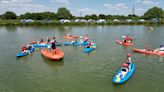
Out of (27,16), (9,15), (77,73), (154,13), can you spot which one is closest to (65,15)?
(27,16)

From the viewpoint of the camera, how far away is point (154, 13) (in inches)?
4225

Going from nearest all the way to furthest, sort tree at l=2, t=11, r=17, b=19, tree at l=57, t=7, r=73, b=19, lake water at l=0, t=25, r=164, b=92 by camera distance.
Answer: lake water at l=0, t=25, r=164, b=92 < tree at l=2, t=11, r=17, b=19 < tree at l=57, t=7, r=73, b=19

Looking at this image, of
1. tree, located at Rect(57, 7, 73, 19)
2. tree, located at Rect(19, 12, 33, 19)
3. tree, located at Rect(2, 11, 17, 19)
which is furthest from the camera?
tree, located at Rect(57, 7, 73, 19)

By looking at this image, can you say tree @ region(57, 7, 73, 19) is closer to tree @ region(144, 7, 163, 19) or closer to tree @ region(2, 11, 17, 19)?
tree @ region(2, 11, 17, 19)

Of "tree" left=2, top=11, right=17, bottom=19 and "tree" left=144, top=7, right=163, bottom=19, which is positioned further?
"tree" left=144, top=7, right=163, bottom=19

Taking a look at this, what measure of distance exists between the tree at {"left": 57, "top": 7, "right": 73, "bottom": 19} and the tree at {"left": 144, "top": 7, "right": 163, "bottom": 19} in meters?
42.8

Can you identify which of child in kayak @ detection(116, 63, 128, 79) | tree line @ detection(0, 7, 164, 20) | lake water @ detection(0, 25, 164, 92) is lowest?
lake water @ detection(0, 25, 164, 92)

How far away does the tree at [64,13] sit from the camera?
107350mm

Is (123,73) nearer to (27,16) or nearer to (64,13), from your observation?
(27,16)

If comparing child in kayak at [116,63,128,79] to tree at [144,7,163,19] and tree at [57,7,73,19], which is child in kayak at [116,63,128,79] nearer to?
tree at [57,7,73,19]

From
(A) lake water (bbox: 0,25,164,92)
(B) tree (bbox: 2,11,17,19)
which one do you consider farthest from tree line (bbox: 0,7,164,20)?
(A) lake water (bbox: 0,25,164,92)

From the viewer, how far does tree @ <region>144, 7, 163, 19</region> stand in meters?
107

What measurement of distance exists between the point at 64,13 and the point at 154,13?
162 feet

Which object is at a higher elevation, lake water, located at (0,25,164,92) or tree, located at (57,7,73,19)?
tree, located at (57,7,73,19)
